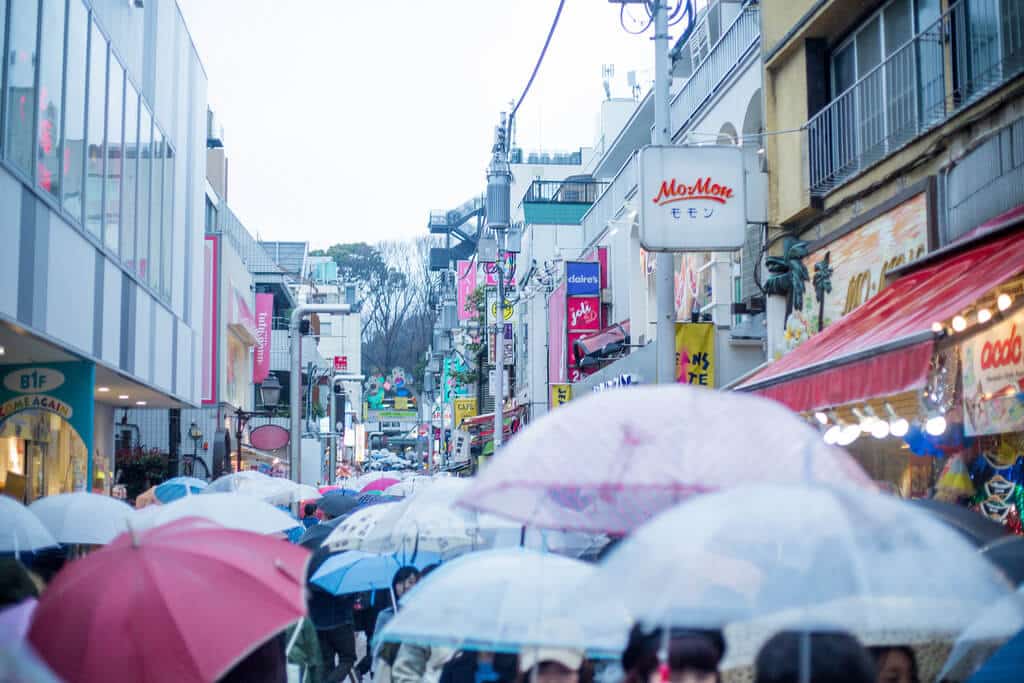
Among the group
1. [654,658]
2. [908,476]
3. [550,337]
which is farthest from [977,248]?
[550,337]

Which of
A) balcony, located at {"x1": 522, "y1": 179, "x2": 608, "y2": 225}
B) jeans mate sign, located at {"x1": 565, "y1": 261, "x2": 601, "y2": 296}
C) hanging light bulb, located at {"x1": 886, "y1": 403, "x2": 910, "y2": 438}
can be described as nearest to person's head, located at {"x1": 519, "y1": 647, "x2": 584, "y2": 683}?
hanging light bulb, located at {"x1": 886, "y1": 403, "x2": 910, "y2": 438}

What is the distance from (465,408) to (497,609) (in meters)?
60.4

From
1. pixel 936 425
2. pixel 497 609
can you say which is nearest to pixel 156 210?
pixel 936 425

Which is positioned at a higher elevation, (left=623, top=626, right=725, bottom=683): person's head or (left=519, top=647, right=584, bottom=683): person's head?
(left=623, top=626, right=725, bottom=683): person's head

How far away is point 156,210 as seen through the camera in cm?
2220

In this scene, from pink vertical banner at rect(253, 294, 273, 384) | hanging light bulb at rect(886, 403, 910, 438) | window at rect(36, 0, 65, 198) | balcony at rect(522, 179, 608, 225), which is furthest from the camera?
balcony at rect(522, 179, 608, 225)

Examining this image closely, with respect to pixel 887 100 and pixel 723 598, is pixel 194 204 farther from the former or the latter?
pixel 723 598

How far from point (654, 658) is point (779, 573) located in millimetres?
1066

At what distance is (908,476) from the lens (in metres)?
12.9

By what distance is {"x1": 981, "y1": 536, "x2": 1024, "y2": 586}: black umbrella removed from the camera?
5.72 meters

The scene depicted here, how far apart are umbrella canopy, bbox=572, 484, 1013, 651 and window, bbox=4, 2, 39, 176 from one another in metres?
10.5

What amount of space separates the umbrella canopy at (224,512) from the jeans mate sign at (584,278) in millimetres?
24501

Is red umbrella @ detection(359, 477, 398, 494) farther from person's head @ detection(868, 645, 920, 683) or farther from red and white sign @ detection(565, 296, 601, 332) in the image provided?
person's head @ detection(868, 645, 920, 683)

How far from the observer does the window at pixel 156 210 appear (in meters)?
21.7
